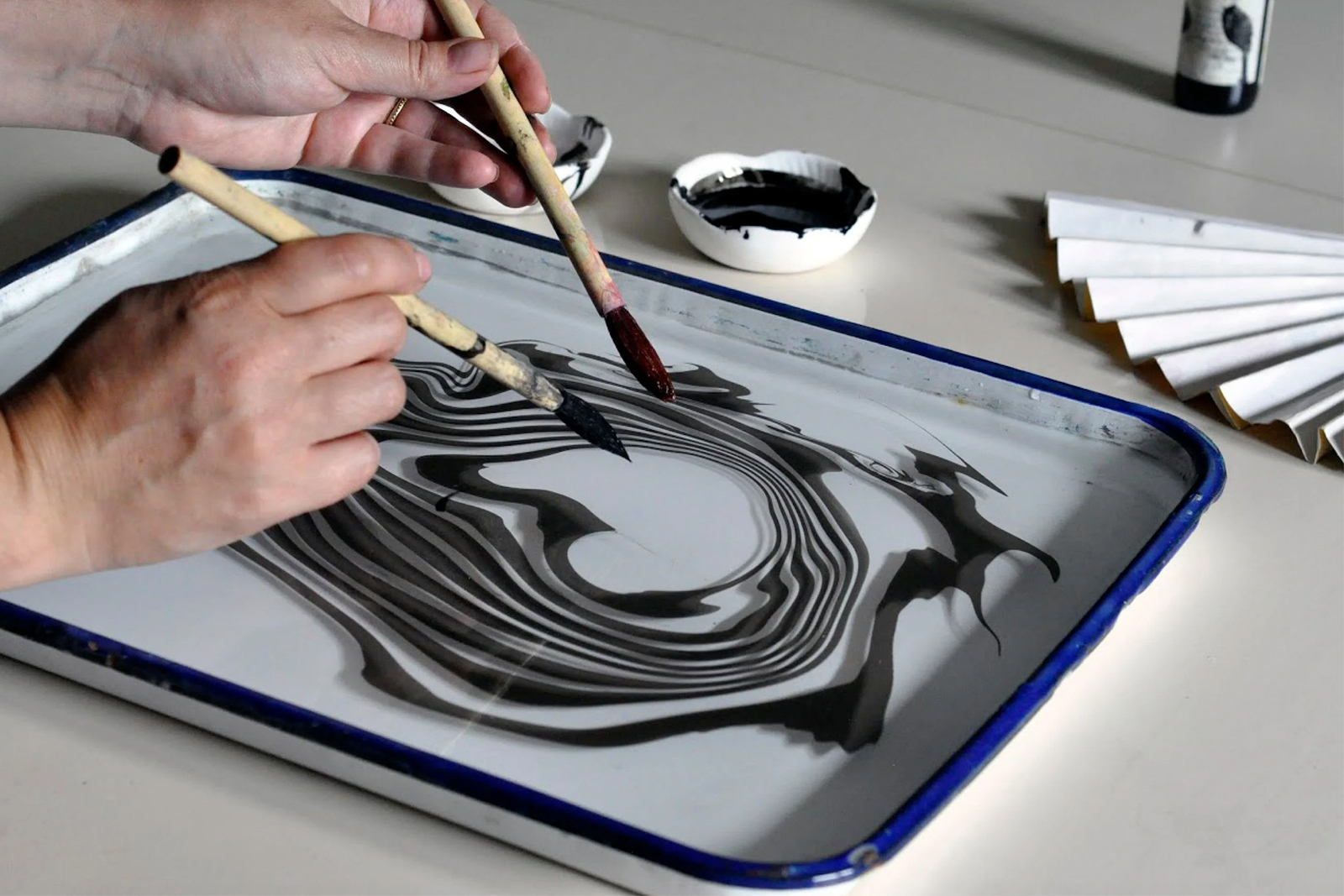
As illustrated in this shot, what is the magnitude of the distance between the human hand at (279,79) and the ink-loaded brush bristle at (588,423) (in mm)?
259

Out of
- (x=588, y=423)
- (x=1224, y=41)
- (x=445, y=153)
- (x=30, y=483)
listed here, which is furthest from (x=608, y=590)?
(x=1224, y=41)

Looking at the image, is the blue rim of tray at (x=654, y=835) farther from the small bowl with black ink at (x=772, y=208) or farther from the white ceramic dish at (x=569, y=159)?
the white ceramic dish at (x=569, y=159)

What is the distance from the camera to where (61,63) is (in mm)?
1154

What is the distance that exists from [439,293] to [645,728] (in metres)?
0.56

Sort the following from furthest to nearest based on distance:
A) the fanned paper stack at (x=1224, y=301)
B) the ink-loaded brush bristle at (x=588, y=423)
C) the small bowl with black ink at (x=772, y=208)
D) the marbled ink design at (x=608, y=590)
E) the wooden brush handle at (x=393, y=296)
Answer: the small bowl with black ink at (x=772, y=208), the fanned paper stack at (x=1224, y=301), the ink-loaded brush bristle at (x=588, y=423), the marbled ink design at (x=608, y=590), the wooden brush handle at (x=393, y=296)

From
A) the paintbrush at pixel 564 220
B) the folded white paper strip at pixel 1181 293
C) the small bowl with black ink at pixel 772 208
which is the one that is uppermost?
the folded white paper strip at pixel 1181 293

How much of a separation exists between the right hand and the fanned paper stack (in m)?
0.70

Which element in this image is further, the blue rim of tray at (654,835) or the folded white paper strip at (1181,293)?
the folded white paper strip at (1181,293)

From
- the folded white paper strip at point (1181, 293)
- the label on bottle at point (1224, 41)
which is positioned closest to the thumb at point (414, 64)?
the folded white paper strip at point (1181, 293)

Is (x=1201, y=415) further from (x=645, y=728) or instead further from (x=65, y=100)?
(x=65, y=100)

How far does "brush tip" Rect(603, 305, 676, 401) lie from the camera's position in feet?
3.67

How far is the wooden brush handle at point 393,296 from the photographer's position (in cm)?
73

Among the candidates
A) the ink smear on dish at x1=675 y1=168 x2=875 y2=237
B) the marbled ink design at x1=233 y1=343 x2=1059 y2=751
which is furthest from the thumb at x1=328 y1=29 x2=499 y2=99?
the ink smear on dish at x1=675 y1=168 x2=875 y2=237

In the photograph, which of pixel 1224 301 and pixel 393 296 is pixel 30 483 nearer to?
pixel 393 296
